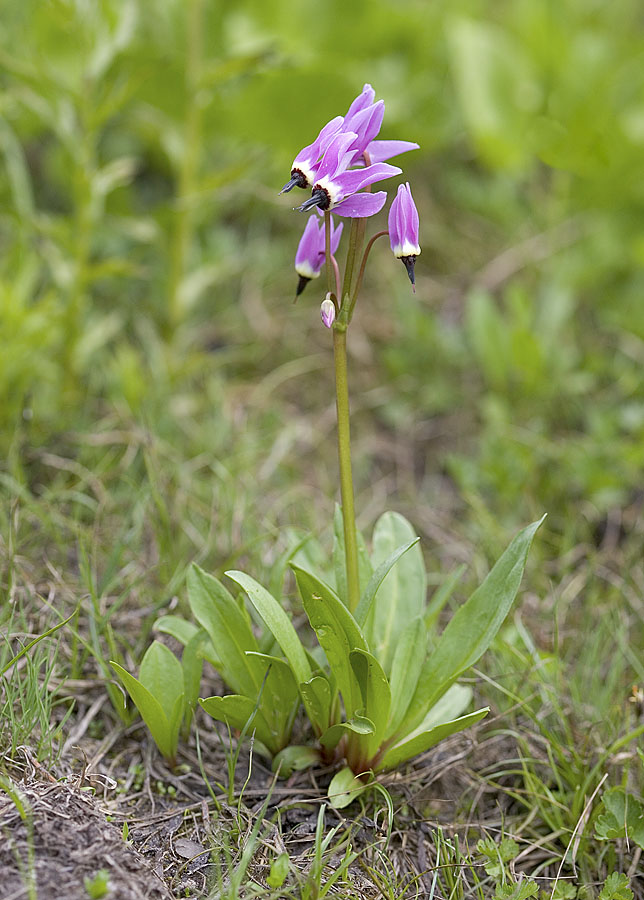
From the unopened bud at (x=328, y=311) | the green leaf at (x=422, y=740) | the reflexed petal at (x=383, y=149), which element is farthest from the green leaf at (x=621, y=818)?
the reflexed petal at (x=383, y=149)

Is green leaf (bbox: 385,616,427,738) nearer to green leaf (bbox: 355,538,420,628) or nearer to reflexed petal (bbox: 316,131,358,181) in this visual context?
green leaf (bbox: 355,538,420,628)

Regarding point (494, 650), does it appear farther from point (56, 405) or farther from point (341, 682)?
point (56, 405)

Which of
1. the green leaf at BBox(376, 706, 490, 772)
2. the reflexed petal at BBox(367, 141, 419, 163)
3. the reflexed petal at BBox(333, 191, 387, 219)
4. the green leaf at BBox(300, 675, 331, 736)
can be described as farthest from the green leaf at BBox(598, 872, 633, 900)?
the reflexed petal at BBox(367, 141, 419, 163)

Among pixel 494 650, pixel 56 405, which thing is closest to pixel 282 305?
pixel 56 405

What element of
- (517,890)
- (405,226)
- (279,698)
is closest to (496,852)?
(517,890)

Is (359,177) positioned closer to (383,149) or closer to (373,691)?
(383,149)

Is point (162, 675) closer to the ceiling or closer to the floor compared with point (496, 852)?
closer to the ceiling
